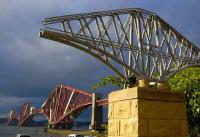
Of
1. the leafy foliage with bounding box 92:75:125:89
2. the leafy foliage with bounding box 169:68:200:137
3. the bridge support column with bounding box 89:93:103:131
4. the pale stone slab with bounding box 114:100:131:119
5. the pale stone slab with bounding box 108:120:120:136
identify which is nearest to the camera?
the pale stone slab with bounding box 114:100:131:119

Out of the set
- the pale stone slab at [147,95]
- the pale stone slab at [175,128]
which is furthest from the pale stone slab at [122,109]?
→ the pale stone slab at [175,128]

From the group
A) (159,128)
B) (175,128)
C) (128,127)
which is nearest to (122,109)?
(128,127)

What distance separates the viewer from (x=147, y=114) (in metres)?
8.98

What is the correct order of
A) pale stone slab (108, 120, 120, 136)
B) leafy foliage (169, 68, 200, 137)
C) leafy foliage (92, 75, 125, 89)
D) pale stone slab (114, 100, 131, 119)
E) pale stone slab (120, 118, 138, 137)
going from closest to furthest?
pale stone slab (120, 118, 138, 137) < pale stone slab (114, 100, 131, 119) < pale stone slab (108, 120, 120, 136) < leafy foliage (169, 68, 200, 137) < leafy foliage (92, 75, 125, 89)

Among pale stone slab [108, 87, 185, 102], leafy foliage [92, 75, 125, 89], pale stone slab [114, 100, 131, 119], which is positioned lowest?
pale stone slab [114, 100, 131, 119]

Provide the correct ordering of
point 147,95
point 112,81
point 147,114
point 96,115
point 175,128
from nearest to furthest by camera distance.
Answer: point 147,114, point 147,95, point 175,128, point 112,81, point 96,115

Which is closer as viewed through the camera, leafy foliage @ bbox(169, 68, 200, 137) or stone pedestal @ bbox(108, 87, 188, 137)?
stone pedestal @ bbox(108, 87, 188, 137)

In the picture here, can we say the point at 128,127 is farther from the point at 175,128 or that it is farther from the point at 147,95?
the point at 175,128

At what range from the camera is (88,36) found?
3616cm

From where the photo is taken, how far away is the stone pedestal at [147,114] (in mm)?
8906

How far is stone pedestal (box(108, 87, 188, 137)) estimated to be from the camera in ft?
29.2

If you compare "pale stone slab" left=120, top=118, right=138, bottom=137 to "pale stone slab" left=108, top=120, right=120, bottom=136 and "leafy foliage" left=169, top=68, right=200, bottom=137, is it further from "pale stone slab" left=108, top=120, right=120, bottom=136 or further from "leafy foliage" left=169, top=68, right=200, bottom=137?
"leafy foliage" left=169, top=68, right=200, bottom=137

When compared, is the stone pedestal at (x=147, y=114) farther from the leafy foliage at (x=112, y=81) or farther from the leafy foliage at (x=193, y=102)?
the leafy foliage at (x=112, y=81)

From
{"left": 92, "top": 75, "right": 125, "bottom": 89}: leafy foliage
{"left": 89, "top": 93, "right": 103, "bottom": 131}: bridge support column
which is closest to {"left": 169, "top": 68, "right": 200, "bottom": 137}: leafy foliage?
{"left": 92, "top": 75, "right": 125, "bottom": 89}: leafy foliage
